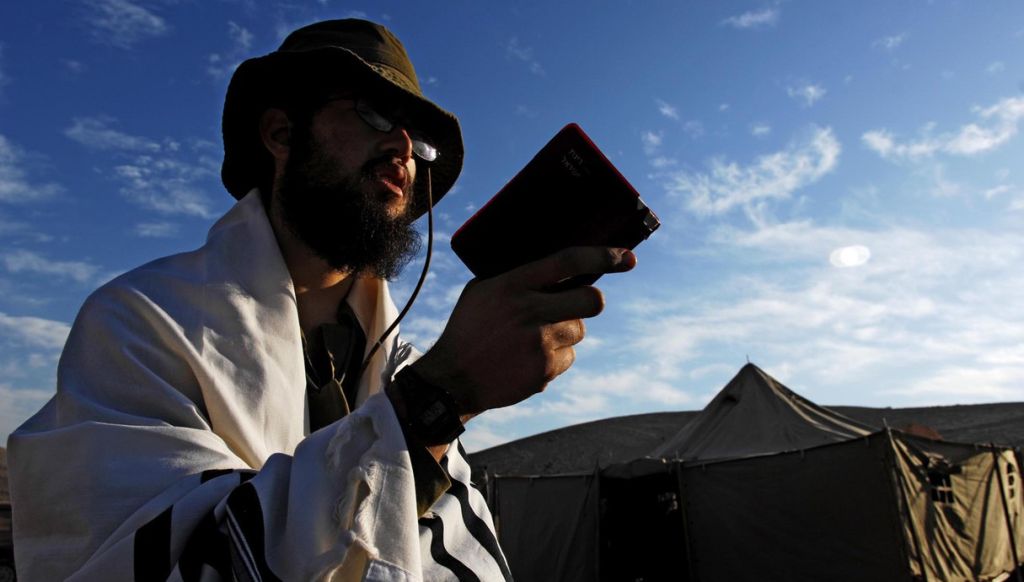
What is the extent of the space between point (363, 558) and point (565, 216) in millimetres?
748

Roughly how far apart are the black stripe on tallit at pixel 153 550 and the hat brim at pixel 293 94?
1454mm

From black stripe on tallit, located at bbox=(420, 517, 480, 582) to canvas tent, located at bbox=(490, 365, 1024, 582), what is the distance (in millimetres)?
9273

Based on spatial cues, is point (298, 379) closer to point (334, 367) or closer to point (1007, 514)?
point (334, 367)

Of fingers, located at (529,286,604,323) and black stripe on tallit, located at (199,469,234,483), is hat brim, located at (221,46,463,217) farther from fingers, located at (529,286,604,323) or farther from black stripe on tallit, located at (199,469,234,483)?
black stripe on tallit, located at (199,469,234,483)

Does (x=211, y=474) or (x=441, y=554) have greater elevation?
(x=211, y=474)

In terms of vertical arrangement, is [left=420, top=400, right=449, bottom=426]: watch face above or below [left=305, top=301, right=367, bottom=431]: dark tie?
below

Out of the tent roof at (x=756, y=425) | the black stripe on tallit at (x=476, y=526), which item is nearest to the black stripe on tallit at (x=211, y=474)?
the black stripe on tallit at (x=476, y=526)

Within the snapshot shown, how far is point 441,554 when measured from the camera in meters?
1.46

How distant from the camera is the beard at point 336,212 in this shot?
→ 2031 mm

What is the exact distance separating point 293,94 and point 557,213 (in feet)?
4.19

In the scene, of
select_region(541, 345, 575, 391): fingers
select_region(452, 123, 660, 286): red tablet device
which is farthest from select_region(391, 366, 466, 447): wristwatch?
select_region(452, 123, 660, 286): red tablet device

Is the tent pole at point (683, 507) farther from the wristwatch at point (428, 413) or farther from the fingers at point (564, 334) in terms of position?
the wristwatch at point (428, 413)

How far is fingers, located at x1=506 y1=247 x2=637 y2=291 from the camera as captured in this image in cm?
124

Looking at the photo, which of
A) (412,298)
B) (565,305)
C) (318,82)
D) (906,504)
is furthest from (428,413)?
(906,504)
